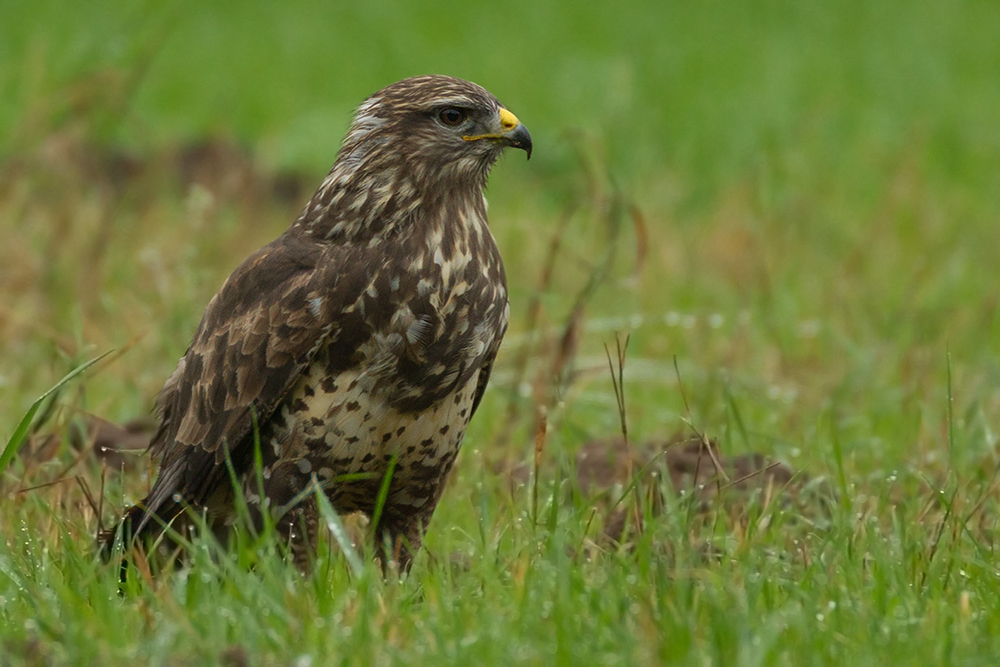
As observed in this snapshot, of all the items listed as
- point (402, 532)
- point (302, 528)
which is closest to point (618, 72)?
point (402, 532)

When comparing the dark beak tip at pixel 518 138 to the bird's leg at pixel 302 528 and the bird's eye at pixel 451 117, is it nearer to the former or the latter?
the bird's eye at pixel 451 117

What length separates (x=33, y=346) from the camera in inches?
268

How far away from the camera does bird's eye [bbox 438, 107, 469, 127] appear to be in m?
4.04

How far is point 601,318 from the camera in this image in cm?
796

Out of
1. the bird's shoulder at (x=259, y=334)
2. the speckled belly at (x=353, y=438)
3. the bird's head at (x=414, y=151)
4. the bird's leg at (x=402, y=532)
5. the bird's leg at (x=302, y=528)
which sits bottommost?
the bird's leg at (x=402, y=532)

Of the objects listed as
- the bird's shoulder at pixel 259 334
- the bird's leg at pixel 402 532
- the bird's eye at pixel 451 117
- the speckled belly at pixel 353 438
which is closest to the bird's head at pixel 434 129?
the bird's eye at pixel 451 117

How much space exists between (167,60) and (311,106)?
5.49 feet

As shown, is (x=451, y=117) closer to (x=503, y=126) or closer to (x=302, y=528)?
(x=503, y=126)

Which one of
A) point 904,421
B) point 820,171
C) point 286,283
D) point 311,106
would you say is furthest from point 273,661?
point 311,106

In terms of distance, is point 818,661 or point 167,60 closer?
point 818,661

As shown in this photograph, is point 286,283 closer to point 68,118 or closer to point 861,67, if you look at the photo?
point 68,118

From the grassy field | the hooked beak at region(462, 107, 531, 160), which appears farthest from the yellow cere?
the grassy field

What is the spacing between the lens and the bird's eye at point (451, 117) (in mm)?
4035

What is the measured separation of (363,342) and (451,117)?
2.31 feet
